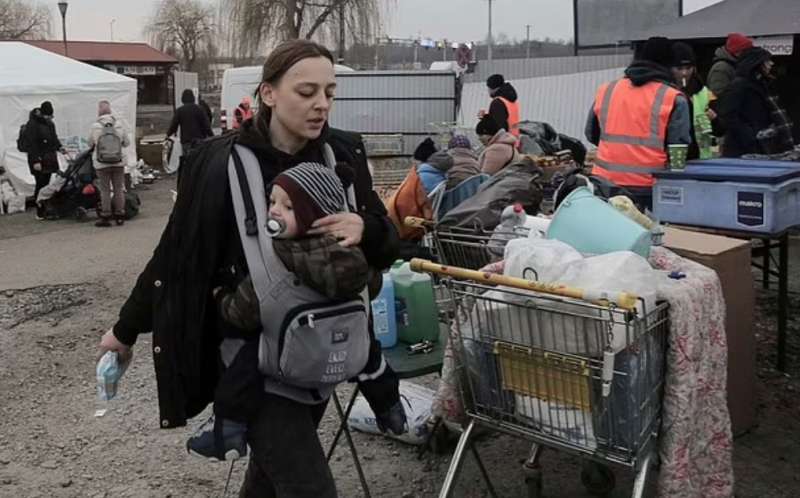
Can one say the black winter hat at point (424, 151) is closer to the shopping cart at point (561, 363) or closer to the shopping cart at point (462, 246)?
the shopping cart at point (462, 246)

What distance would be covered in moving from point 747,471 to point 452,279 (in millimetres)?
1972

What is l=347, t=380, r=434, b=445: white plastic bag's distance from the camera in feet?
14.0

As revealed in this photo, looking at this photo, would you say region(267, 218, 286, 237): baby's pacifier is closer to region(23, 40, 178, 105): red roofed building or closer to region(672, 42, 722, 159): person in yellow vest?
region(672, 42, 722, 159): person in yellow vest

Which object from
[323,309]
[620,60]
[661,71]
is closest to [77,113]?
[620,60]

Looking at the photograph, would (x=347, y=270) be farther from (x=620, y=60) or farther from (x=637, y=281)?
(x=620, y=60)

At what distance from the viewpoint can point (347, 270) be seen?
236 centimetres

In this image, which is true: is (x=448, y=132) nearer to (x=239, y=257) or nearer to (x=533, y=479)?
(x=533, y=479)

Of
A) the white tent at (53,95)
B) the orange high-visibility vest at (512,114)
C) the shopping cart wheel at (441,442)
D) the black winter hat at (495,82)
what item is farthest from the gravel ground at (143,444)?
the white tent at (53,95)

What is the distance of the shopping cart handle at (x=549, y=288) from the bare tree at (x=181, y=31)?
190ft

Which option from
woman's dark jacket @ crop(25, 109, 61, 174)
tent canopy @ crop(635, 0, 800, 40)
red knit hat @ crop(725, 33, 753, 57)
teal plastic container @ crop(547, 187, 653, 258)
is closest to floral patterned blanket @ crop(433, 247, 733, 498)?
teal plastic container @ crop(547, 187, 653, 258)

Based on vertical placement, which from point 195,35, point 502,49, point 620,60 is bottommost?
point 620,60

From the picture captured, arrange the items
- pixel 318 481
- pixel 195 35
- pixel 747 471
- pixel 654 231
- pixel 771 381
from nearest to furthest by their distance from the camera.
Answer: pixel 318 481 < pixel 654 231 < pixel 747 471 < pixel 771 381 < pixel 195 35

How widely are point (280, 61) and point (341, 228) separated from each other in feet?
1.72

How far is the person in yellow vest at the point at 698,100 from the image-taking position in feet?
21.8
